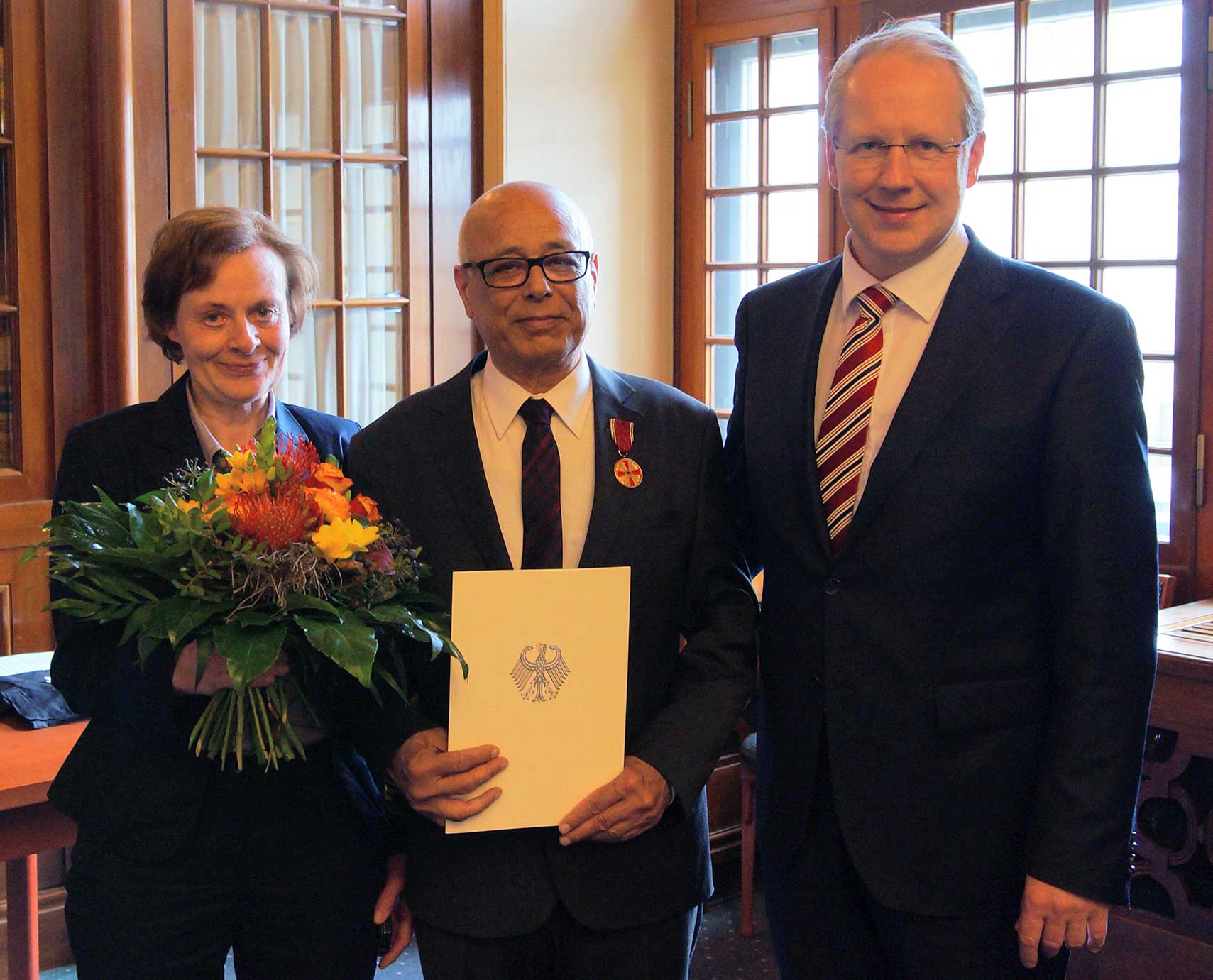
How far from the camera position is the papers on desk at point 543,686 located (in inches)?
62.6

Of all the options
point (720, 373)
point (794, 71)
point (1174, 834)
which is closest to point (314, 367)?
point (720, 373)

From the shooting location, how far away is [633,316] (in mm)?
4387

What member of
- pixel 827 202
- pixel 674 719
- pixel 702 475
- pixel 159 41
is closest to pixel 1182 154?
pixel 827 202

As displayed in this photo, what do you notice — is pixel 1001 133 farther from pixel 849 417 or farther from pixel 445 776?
pixel 445 776

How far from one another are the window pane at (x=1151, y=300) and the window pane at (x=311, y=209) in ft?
7.41

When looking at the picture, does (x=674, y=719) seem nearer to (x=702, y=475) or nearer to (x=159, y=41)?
(x=702, y=475)

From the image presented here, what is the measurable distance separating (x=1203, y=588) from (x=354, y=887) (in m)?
2.57

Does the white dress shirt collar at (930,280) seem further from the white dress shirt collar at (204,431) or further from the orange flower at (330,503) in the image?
the white dress shirt collar at (204,431)

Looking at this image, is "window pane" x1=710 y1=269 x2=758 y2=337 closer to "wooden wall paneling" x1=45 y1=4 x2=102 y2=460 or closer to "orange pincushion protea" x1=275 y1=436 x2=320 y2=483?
"wooden wall paneling" x1=45 y1=4 x2=102 y2=460

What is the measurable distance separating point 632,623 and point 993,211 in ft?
8.33

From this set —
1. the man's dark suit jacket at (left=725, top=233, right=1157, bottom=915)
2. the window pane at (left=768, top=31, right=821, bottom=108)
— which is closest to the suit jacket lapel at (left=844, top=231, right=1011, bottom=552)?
the man's dark suit jacket at (left=725, top=233, right=1157, bottom=915)

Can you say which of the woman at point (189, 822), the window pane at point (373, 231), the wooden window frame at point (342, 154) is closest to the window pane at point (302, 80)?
the wooden window frame at point (342, 154)

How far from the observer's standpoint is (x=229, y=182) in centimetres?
350

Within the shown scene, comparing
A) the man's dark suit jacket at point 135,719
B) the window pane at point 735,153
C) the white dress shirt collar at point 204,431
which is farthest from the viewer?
the window pane at point 735,153
